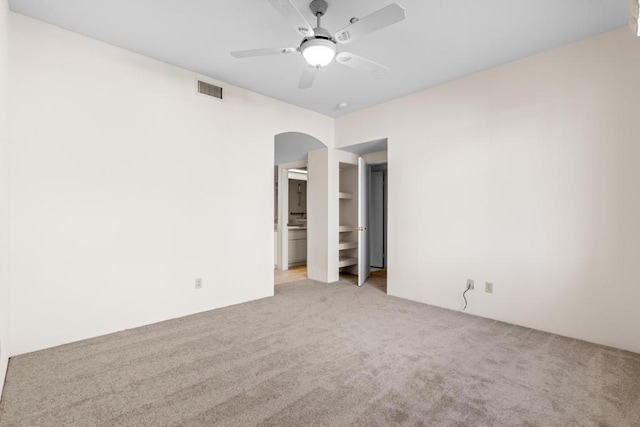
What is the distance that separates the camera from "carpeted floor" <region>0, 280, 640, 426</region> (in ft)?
5.82

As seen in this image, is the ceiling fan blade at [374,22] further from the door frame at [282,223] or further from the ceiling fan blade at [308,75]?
the door frame at [282,223]

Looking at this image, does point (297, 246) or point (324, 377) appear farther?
point (297, 246)

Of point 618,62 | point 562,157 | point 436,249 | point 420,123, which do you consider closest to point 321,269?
point 436,249

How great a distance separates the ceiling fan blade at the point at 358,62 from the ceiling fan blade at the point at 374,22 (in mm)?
242

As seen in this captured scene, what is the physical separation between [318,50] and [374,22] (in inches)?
18.4

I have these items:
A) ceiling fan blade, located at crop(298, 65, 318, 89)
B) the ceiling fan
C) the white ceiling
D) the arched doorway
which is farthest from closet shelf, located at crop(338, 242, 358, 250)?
the ceiling fan

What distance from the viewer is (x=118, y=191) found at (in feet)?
9.98

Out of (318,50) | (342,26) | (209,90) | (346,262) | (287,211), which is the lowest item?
(346,262)

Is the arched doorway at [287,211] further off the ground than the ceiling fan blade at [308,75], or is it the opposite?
the ceiling fan blade at [308,75]

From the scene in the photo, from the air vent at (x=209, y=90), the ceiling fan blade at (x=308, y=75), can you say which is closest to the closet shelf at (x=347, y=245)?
the air vent at (x=209, y=90)

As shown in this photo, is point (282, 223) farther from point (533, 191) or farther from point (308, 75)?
point (533, 191)

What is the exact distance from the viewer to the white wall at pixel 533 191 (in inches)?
106

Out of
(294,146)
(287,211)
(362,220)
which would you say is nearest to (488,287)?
(362,220)

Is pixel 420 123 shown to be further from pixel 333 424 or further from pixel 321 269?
pixel 333 424
